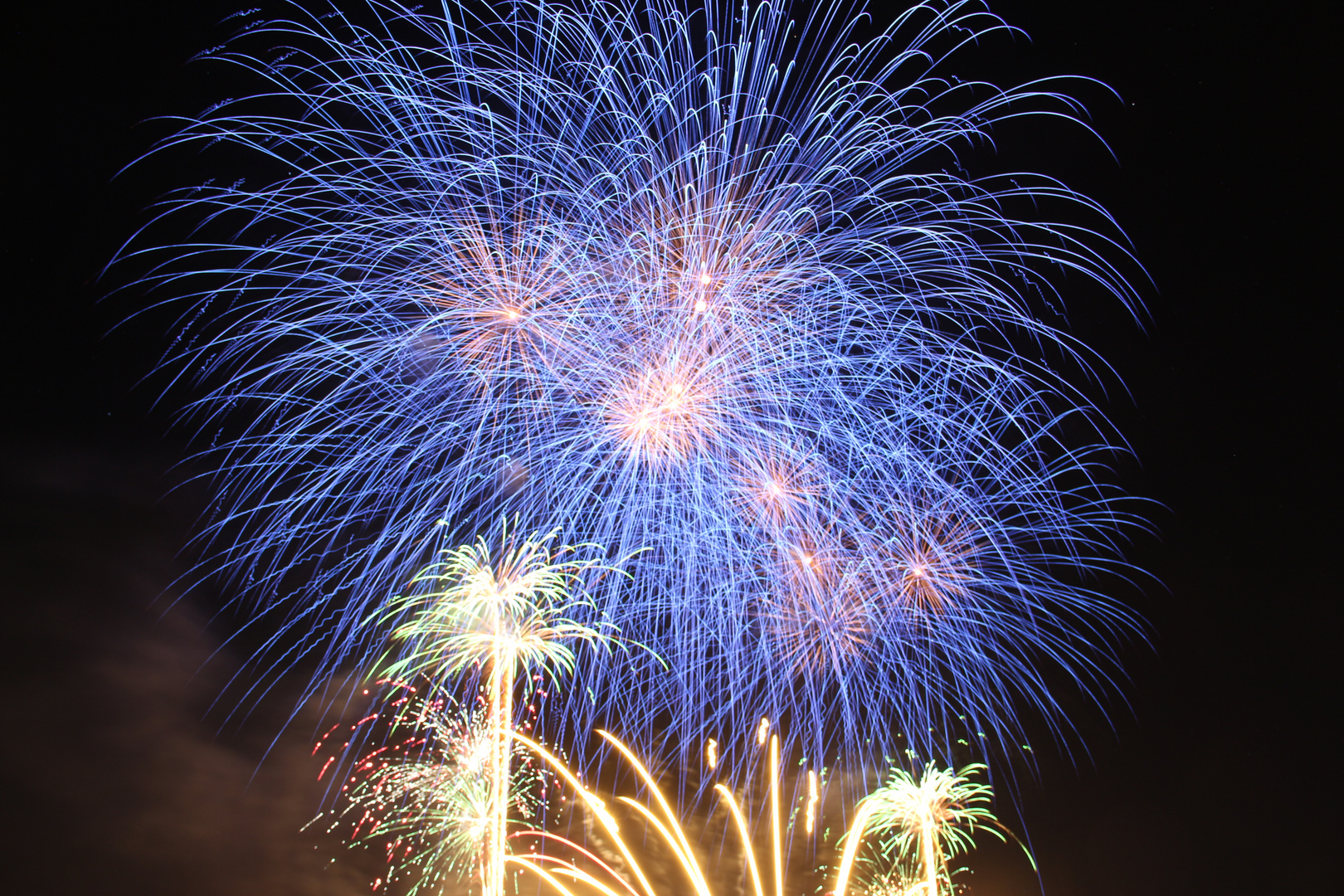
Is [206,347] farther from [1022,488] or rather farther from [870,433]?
[1022,488]

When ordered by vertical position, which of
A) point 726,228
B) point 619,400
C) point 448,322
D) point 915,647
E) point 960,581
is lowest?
point 915,647

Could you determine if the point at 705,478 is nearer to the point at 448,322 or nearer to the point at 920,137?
the point at 448,322

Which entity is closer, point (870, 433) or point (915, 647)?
point (870, 433)

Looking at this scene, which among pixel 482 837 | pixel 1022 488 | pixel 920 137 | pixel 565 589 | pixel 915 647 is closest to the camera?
pixel 920 137

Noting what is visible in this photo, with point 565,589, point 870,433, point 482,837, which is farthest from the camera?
point 482,837

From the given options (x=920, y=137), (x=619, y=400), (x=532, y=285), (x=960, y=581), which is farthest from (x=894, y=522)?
(x=532, y=285)

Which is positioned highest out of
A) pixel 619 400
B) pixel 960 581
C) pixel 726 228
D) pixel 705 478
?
pixel 726 228

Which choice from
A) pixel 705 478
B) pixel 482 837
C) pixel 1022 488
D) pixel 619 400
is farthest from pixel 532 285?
pixel 482 837

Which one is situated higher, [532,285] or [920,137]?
[920,137]

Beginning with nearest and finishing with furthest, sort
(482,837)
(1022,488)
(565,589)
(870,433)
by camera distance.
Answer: (870,433), (1022,488), (565,589), (482,837)
